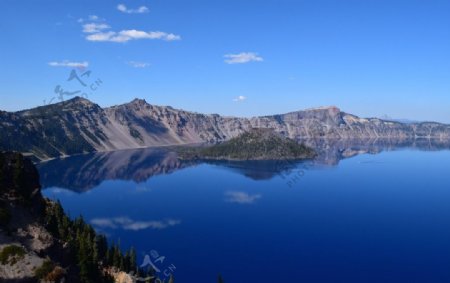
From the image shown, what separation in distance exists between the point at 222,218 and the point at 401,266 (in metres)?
73.6

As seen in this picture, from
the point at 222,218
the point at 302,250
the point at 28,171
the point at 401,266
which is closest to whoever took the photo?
the point at 28,171

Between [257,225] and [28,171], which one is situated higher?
[28,171]

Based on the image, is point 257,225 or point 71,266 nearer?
point 71,266

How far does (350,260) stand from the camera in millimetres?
122000

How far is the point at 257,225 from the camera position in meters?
162

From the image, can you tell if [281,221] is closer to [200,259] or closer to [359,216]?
[359,216]

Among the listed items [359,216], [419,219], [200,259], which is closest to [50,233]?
[200,259]

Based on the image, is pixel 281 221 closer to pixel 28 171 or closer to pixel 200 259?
pixel 200 259

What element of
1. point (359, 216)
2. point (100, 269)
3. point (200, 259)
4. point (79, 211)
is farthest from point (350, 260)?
point (79, 211)

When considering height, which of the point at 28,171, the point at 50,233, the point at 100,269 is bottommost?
the point at 100,269

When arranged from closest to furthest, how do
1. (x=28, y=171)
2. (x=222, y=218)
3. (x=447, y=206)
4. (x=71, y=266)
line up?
(x=71, y=266), (x=28, y=171), (x=222, y=218), (x=447, y=206)

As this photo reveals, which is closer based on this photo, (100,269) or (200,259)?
(100,269)

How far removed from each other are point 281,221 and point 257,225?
1169 centimetres

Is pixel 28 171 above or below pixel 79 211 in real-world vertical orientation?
above
